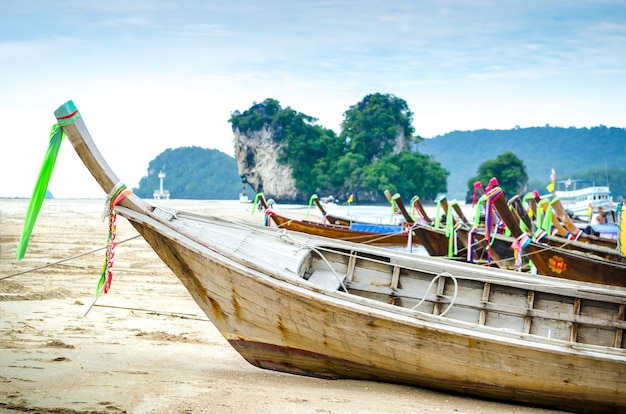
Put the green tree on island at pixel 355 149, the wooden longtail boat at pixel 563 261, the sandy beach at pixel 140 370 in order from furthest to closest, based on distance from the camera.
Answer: the green tree on island at pixel 355 149
the wooden longtail boat at pixel 563 261
the sandy beach at pixel 140 370

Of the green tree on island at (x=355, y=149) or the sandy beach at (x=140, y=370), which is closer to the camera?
the sandy beach at (x=140, y=370)

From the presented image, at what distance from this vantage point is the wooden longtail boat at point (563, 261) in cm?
962

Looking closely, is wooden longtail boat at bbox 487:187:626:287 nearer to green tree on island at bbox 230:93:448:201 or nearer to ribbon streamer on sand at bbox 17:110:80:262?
→ ribbon streamer on sand at bbox 17:110:80:262

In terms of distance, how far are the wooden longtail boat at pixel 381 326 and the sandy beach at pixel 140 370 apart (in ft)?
0.76

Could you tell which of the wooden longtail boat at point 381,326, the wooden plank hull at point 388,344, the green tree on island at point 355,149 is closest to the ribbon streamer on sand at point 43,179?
the wooden longtail boat at point 381,326

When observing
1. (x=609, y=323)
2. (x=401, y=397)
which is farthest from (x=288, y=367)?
(x=609, y=323)

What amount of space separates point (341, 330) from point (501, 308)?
71.5 inches

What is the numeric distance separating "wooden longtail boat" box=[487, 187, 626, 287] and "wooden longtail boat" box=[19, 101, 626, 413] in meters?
2.84

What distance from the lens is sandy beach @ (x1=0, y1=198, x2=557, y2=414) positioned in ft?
16.6

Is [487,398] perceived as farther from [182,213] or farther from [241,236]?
[182,213]

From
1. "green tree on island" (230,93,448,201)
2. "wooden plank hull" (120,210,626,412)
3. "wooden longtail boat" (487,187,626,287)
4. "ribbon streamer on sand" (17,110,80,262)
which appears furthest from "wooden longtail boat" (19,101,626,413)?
"green tree on island" (230,93,448,201)

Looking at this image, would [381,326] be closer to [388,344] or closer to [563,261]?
[388,344]

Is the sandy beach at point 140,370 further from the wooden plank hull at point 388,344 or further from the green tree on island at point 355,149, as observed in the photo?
the green tree on island at point 355,149

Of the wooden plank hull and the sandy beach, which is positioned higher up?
the wooden plank hull
